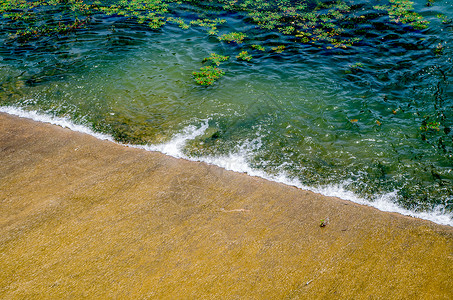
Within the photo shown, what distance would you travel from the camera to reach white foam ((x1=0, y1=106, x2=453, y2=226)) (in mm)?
4082

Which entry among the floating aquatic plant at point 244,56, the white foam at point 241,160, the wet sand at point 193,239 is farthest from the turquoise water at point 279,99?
the wet sand at point 193,239

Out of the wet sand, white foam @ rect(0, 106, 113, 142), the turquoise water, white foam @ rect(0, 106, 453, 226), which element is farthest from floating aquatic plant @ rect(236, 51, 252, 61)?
the wet sand

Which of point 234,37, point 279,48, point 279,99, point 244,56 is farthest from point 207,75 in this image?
point 279,48

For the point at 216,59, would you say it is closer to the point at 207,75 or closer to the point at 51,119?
the point at 207,75

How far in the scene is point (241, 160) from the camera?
16.7 feet

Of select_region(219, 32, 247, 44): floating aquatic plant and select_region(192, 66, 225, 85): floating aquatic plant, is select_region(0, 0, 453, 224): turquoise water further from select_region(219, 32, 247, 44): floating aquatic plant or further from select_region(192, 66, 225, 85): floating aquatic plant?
select_region(219, 32, 247, 44): floating aquatic plant

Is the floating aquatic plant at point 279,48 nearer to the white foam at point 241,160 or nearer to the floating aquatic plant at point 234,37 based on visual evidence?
the floating aquatic plant at point 234,37

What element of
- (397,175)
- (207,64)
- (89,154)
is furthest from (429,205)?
(207,64)

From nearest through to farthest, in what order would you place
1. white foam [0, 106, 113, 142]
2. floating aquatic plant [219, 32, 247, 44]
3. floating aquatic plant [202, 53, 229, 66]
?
white foam [0, 106, 113, 142] → floating aquatic plant [202, 53, 229, 66] → floating aquatic plant [219, 32, 247, 44]

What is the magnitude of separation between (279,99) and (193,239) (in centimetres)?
422

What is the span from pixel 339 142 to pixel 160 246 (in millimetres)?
3754

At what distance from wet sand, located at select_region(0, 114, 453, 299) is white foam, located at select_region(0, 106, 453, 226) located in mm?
176

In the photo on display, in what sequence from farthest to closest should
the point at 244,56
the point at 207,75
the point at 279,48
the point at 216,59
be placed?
the point at 279,48 → the point at 244,56 → the point at 216,59 → the point at 207,75

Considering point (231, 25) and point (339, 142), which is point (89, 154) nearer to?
point (339, 142)
